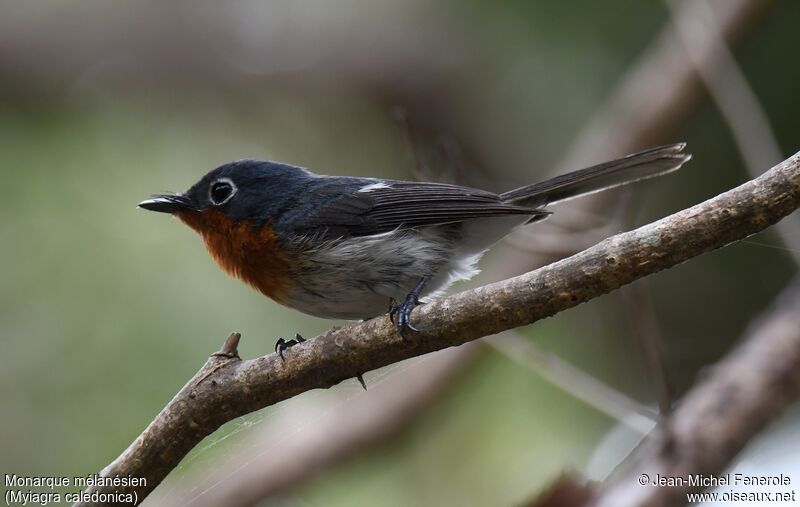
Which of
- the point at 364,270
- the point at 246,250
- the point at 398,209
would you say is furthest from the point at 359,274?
the point at 246,250

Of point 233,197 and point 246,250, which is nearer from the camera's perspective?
point 246,250

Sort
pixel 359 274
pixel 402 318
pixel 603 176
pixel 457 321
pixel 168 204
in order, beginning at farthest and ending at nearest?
1. pixel 168 204
2. pixel 603 176
3. pixel 359 274
4. pixel 402 318
5. pixel 457 321

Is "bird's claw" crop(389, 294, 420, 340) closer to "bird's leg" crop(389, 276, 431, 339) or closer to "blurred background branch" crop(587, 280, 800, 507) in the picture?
"bird's leg" crop(389, 276, 431, 339)

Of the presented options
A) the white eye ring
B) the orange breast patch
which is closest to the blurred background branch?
the orange breast patch

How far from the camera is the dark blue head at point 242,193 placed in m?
4.70

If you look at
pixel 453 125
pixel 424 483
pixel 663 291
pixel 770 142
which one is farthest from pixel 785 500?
pixel 453 125

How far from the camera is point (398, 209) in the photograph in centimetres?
454

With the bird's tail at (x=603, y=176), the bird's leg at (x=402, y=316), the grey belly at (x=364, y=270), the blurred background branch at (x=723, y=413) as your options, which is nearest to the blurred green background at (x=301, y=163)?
the blurred background branch at (x=723, y=413)

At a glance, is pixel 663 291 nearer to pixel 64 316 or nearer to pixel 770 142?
pixel 770 142

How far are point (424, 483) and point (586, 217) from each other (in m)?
2.13

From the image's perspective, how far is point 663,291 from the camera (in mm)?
7340

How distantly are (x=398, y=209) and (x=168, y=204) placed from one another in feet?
4.05

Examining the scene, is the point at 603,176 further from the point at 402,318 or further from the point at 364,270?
the point at 402,318

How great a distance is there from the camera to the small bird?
167 inches
